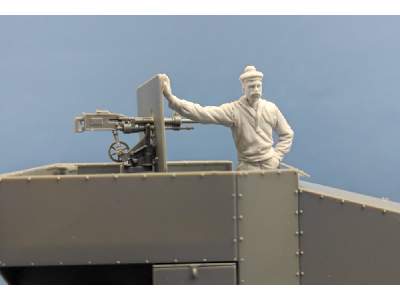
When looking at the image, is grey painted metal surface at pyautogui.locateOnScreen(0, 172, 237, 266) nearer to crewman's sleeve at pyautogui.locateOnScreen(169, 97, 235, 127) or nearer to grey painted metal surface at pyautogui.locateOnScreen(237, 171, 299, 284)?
grey painted metal surface at pyautogui.locateOnScreen(237, 171, 299, 284)

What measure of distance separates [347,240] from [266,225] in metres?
0.54

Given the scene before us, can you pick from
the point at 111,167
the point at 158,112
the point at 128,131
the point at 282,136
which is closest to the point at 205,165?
the point at 111,167

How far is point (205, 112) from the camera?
367 cm

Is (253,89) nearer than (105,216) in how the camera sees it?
No

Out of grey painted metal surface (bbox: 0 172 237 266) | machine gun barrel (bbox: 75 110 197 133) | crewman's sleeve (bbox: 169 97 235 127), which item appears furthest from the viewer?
machine gun barrel (bbox: 75 110 197 133)

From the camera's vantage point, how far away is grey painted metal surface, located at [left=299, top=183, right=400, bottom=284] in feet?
10.1

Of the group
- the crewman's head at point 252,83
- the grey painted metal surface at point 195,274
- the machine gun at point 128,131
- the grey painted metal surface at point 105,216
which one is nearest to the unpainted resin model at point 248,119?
the crewman's head at point 252,83

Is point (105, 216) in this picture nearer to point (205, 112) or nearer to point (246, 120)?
point (205, 112)

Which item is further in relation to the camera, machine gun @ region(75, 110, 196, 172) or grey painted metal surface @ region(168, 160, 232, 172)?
grey painted metal surface @ region(168, 160, 232, 172)

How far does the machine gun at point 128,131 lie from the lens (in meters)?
4.05

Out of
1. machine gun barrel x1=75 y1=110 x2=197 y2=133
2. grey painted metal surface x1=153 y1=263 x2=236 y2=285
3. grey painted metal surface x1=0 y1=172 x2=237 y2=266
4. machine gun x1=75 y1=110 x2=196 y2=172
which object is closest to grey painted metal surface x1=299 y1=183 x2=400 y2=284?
grey painted metal surface x1=153 y1=263 x2=236 y2=285

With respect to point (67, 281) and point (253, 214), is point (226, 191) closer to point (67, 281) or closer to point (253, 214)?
point (253, 214)

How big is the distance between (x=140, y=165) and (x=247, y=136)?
1023mm

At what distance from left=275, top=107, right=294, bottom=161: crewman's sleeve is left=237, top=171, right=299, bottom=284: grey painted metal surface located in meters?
0.62
